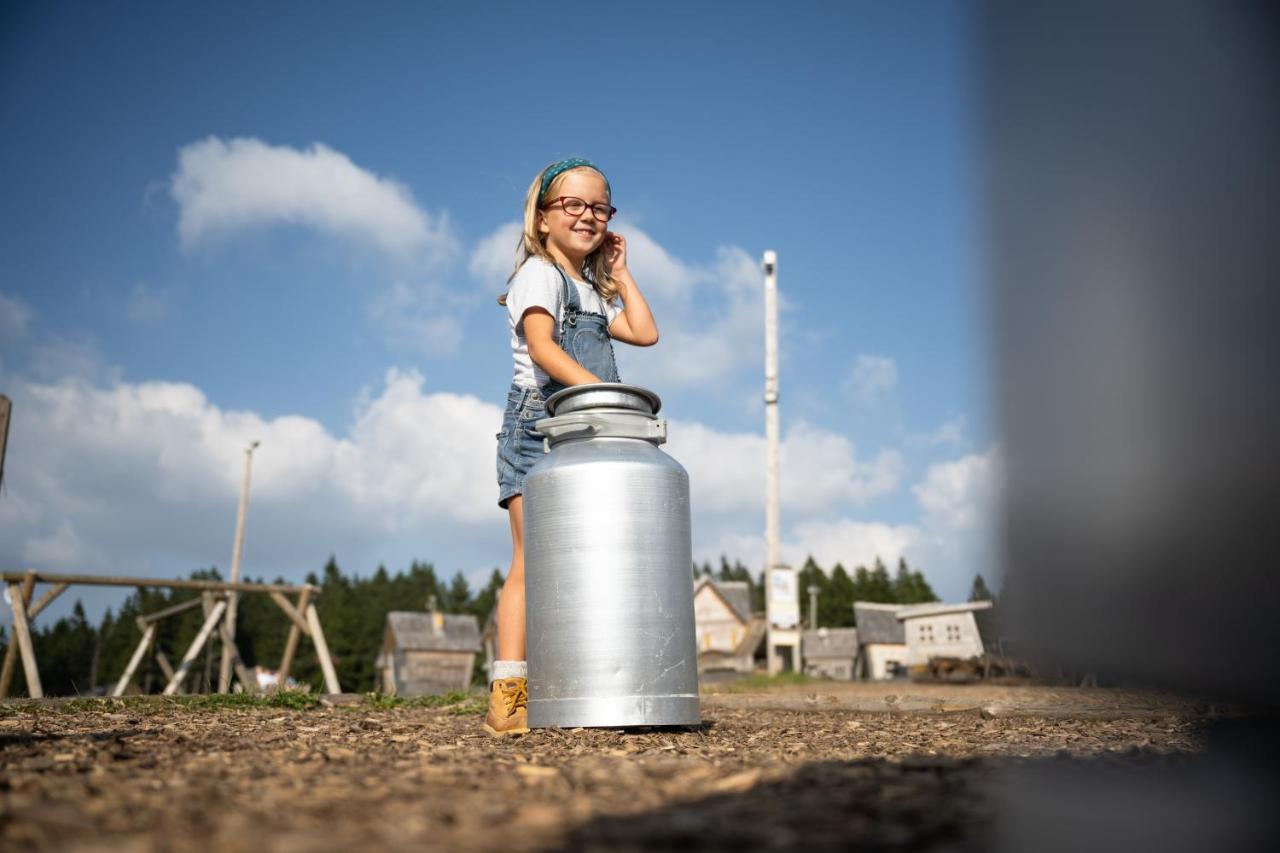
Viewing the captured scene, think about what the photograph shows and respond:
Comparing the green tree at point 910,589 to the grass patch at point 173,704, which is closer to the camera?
the grass patch at point 173,704

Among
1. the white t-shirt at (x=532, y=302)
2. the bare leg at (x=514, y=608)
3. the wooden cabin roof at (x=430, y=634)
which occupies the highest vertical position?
the white t-shirt at (x=532, y=302)

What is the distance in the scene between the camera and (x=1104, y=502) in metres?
2.82

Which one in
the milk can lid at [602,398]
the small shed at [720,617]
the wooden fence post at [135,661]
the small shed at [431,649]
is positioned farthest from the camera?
the small shed at [431,649]

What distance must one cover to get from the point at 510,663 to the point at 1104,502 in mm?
2270

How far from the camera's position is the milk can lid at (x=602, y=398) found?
12.2ft

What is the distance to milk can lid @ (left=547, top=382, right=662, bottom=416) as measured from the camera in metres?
3.72

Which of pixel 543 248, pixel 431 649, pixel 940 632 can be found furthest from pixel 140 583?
pixel 431 649

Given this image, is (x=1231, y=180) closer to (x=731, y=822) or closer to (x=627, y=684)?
(x=731, y=822)

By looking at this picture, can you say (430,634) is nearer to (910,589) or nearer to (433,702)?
(433,702)

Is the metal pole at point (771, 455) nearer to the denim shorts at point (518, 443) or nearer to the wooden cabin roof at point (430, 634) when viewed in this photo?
the denim shorts at point (518, 443)

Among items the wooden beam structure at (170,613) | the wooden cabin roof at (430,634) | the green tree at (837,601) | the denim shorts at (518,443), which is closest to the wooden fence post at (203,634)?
the wooden beam structure at (170,613)

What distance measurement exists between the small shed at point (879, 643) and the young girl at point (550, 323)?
3896 centimetres

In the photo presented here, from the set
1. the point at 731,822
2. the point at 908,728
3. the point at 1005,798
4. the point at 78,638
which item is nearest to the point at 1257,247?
the point at 1005,798

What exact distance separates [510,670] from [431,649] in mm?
42544
